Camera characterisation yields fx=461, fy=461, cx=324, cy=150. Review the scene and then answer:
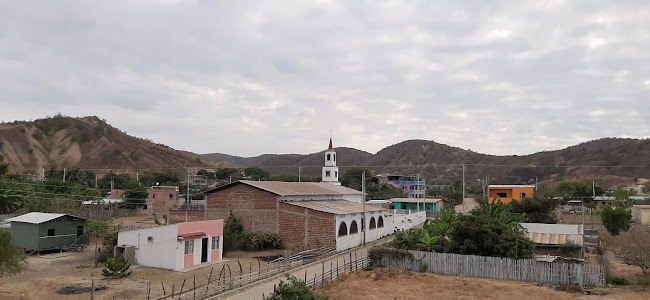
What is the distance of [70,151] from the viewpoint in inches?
4911

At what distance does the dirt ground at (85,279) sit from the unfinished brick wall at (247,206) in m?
4.85

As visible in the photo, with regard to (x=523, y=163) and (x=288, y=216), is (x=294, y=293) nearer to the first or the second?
(x=288, y=216)

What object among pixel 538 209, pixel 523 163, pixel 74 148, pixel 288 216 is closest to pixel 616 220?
pixel 538 209

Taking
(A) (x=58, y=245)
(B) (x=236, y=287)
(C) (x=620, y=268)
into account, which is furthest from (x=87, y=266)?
(C) (x=620, y=268)

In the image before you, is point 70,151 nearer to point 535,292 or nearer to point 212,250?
point 212,250

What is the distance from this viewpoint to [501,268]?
2345cm

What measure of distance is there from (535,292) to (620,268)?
9919mm

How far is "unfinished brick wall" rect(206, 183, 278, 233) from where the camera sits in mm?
34531

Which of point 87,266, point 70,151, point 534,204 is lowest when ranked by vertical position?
point 87,266

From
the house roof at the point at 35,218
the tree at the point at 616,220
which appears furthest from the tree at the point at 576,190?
the house roof at the point at 35,218

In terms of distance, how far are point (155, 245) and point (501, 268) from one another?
1889cm

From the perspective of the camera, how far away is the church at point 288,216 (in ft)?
107

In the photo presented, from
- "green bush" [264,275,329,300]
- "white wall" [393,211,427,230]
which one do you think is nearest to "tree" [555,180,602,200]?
"white wall" [393,211,427,230]

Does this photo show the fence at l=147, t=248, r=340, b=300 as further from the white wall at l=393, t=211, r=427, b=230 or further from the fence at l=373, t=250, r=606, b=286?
the white wall at l=393, t=211, r=427, b=230
